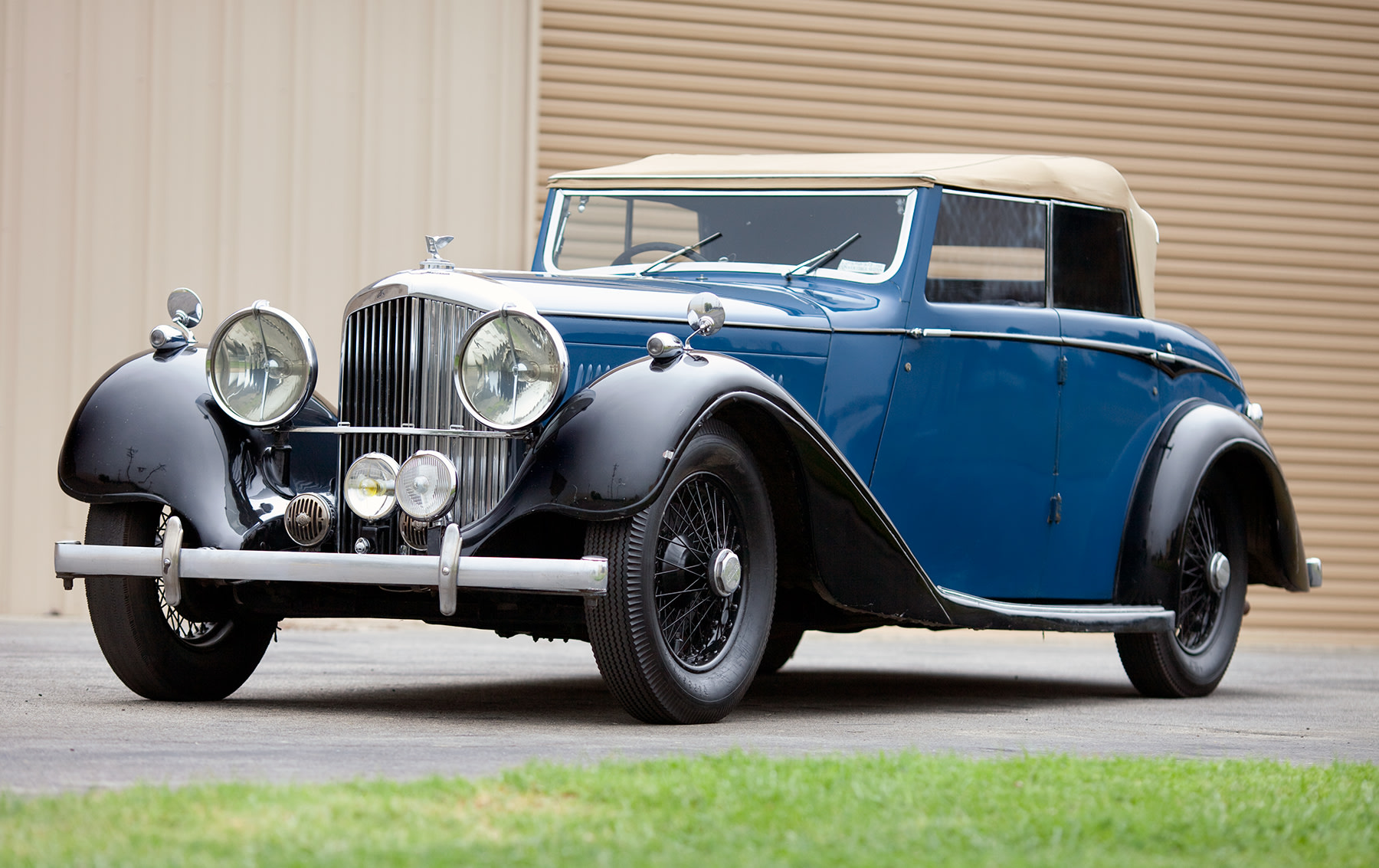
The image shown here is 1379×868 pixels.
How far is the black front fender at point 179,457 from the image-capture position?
475 centimetres

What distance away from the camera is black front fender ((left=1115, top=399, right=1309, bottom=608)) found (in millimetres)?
6211

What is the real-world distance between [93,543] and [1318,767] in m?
3.37

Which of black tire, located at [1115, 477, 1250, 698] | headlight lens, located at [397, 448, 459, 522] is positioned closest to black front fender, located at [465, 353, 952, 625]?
headlight lens, located at [397, 448, 459, 522]

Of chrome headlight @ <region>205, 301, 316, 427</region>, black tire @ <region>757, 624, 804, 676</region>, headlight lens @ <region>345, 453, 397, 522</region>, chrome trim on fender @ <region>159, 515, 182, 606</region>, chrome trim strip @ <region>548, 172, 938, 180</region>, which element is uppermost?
chrome trim strip @ <region>548, 172, 938, 180</region>

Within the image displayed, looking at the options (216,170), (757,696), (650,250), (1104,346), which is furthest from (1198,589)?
(216,170)

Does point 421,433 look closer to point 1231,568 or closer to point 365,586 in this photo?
point 365,586

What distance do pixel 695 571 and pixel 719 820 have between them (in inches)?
67.1

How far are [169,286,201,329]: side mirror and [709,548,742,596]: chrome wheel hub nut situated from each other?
78.9 inches

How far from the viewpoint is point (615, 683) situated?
4.37 m

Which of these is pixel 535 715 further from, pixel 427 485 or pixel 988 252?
pixel 988 252

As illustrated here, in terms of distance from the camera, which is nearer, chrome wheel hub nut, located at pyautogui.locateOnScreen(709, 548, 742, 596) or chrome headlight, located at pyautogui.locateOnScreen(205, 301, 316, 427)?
chrome wheel hub nut, located at pyautogui.locateOnScreen(709, 548, 742, 596)

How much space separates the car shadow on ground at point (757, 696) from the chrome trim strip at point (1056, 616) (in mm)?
322

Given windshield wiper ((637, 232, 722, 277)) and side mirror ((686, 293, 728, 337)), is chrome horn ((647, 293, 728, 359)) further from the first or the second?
windshield wiper ((637, 232, 722, 277))

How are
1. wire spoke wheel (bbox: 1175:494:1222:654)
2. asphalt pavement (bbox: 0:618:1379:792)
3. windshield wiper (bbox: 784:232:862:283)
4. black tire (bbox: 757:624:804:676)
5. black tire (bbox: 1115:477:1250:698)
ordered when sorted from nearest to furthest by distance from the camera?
asphalt pavement (bbox: 0:618:1379:792) < windshield wiper (bbox: 784:232:862:283) < black tire (bbox: 1115:477:1250:698) < wire spoke wheel (bbox: 1175:494:1222:654) < black tire (bbox: 757:624:804:676)
